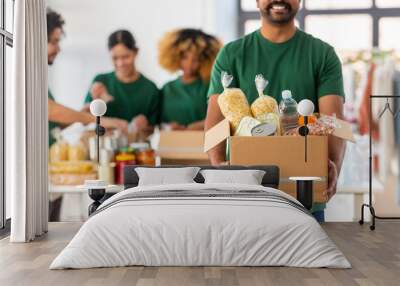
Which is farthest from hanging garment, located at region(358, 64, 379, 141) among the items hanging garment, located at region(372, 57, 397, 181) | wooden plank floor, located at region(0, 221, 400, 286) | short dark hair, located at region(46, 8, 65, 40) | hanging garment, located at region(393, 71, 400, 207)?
short dark hair, located at region(46, 8, 65, 40)

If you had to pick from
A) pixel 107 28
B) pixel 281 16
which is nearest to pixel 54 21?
pixel 107 28

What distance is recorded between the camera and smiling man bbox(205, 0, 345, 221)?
6.33 metres

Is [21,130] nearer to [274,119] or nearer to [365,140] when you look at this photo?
[274,119]

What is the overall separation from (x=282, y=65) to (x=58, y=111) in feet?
7.83

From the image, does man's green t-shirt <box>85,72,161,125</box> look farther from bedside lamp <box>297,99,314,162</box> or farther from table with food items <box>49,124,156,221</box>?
bedside lamp <box>297,99,314,162</box>

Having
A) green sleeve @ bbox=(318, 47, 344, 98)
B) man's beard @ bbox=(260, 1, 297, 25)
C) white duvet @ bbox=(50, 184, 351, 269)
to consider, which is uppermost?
man's beard @ bbox=(260, 1, 297, 25)

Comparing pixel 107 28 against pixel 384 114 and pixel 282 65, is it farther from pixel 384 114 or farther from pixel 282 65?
pixel 384 114

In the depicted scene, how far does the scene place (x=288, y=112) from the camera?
231 inches

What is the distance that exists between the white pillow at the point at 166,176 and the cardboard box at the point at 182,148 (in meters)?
1.05

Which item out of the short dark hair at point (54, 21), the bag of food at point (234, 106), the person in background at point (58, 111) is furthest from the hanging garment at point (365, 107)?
the short dark hair at point (54, 21)

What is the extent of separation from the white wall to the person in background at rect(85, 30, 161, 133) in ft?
0.22

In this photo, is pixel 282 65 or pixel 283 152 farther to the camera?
pixel 282 65

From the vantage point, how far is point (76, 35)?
292 inches

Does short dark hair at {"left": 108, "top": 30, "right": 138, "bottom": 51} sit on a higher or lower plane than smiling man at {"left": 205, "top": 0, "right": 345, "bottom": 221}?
higher
